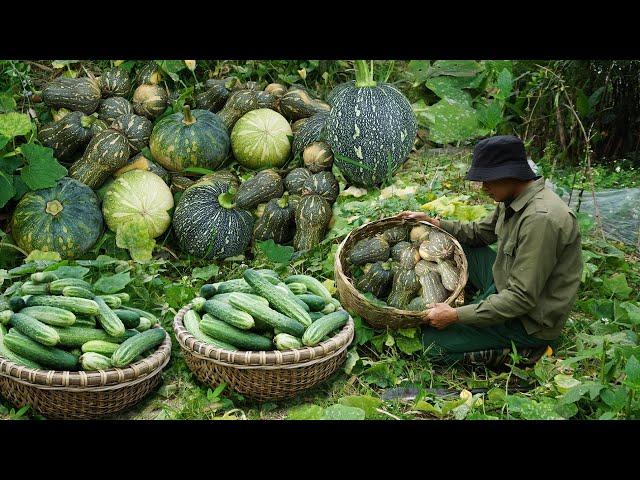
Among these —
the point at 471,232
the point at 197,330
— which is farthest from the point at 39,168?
the point at 471,232

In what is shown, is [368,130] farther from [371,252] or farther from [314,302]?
[314,302]

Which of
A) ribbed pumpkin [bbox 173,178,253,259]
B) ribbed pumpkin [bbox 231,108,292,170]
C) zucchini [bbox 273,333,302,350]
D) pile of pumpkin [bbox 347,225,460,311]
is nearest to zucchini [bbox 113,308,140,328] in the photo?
zucchini [bbox 273,333,302,350]

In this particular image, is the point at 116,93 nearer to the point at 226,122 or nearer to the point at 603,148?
the point at 226,122

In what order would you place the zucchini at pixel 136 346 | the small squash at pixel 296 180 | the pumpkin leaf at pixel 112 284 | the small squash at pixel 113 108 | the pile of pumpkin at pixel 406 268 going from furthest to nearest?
1. the small squash at pixel 113 108
2. the small squash at pixel 296 180
3. the pile of pumpkin at pixel 406 268
4. the pumpkin leaf at pixel 112 284
5. the zucchini at pixel 136 346

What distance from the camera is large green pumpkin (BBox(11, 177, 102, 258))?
4980 mm

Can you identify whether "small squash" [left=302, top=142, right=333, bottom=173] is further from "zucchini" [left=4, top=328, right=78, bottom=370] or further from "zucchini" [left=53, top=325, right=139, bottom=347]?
"zucchini" [left=4, top=328, right=78, bottom=370]

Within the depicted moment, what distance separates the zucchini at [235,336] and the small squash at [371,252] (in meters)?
1.06

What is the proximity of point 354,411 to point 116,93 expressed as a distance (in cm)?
398

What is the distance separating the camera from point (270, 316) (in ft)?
11.7

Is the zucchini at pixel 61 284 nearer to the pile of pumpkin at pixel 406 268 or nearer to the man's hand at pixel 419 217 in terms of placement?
the pile of pumpkin at pixel 406 268

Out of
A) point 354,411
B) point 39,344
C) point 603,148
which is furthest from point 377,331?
point 603,148

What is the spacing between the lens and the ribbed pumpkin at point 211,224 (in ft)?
17.0

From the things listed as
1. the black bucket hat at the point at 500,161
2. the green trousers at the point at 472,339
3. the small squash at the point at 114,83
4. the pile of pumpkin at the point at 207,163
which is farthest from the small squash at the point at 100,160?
the black bucket hat at the point at 500,161

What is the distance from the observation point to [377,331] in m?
4.17
